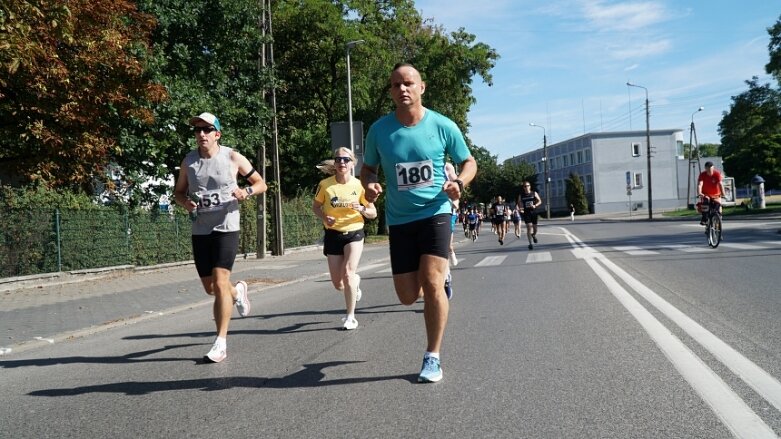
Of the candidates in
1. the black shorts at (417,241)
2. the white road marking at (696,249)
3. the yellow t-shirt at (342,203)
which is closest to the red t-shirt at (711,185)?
the white road marking at (696,249)

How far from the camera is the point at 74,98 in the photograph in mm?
12617

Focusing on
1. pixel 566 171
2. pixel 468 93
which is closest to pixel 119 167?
pixel 468 93

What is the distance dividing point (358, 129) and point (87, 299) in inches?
475

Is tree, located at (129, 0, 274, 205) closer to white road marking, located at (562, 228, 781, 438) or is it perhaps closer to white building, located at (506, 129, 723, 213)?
white road marking, located at (562, 228, 781, 438)

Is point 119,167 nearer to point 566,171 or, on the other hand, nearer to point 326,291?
point 326,291

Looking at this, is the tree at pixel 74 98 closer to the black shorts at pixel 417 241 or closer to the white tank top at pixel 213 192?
the white tank top at pixel 213 192

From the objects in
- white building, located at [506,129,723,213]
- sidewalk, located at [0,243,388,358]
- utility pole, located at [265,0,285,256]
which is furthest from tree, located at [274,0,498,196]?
white building, located at [506,129,723,213]

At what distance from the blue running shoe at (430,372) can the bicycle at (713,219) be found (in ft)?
41.9

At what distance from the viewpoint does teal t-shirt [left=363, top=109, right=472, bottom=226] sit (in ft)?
14.5

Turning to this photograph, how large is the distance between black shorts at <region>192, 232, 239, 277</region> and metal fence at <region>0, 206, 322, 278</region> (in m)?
8.16

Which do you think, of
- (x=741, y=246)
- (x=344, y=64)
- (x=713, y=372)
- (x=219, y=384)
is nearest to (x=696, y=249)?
(x=741, y=246)

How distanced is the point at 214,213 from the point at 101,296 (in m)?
6.54

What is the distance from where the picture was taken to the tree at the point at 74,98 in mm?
12133

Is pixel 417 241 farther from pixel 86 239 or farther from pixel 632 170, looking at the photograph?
pixel 632 170
